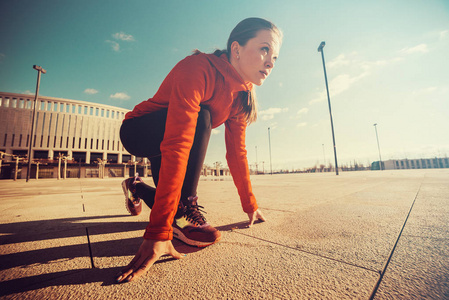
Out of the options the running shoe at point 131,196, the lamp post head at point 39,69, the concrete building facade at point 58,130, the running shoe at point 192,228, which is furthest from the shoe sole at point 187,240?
the concrete building facade at point 58,130

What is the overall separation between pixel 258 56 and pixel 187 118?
73cm

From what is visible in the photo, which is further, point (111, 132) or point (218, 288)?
point (111, 132)

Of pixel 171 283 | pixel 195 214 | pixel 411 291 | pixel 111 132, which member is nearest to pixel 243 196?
pixel 195 214

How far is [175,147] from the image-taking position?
3.03 ft

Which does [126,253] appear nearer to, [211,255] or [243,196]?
[211,255]

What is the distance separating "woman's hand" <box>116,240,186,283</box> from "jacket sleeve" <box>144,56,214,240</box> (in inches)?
1.2

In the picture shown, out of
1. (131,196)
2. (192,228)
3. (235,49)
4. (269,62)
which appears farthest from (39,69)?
(192,228)

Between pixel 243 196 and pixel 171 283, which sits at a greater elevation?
pixel 243 196

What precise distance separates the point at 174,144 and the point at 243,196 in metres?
0.79

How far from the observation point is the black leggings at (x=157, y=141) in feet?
4.19

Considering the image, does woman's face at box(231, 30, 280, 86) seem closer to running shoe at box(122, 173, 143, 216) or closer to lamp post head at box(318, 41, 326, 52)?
running shoe at box(122, 173, 143, 216)

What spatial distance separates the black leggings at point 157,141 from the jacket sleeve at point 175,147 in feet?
0.88

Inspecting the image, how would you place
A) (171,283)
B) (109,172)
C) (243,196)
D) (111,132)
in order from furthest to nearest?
(111,132) → (109,172) → (243,196) → (171,283)

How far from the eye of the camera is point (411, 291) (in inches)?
21.9
